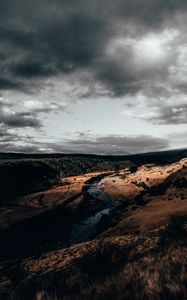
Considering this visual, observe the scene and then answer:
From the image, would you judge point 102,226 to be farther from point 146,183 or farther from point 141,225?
point 146,183

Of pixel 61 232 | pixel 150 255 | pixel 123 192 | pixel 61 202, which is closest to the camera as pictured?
pixel 150 255

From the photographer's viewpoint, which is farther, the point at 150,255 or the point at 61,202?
the point at 61,202

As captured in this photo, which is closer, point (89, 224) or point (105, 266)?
point (105, 266)

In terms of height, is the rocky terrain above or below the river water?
above

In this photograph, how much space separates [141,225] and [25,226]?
84.5 feet

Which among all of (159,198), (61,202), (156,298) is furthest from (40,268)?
(61,202)

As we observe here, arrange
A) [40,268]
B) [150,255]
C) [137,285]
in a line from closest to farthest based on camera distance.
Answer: [137,285] → [150,255] → [40,268]

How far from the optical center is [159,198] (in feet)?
191

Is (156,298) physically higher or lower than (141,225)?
higher

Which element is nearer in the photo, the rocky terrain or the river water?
the rocky terrain

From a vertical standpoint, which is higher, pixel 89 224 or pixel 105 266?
pixel 105 266

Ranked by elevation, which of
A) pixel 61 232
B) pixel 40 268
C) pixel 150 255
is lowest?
pixel 61 232

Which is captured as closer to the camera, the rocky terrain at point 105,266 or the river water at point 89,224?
the rocky terrain at point 105,266

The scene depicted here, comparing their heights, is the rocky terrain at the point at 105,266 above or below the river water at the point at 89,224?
above
